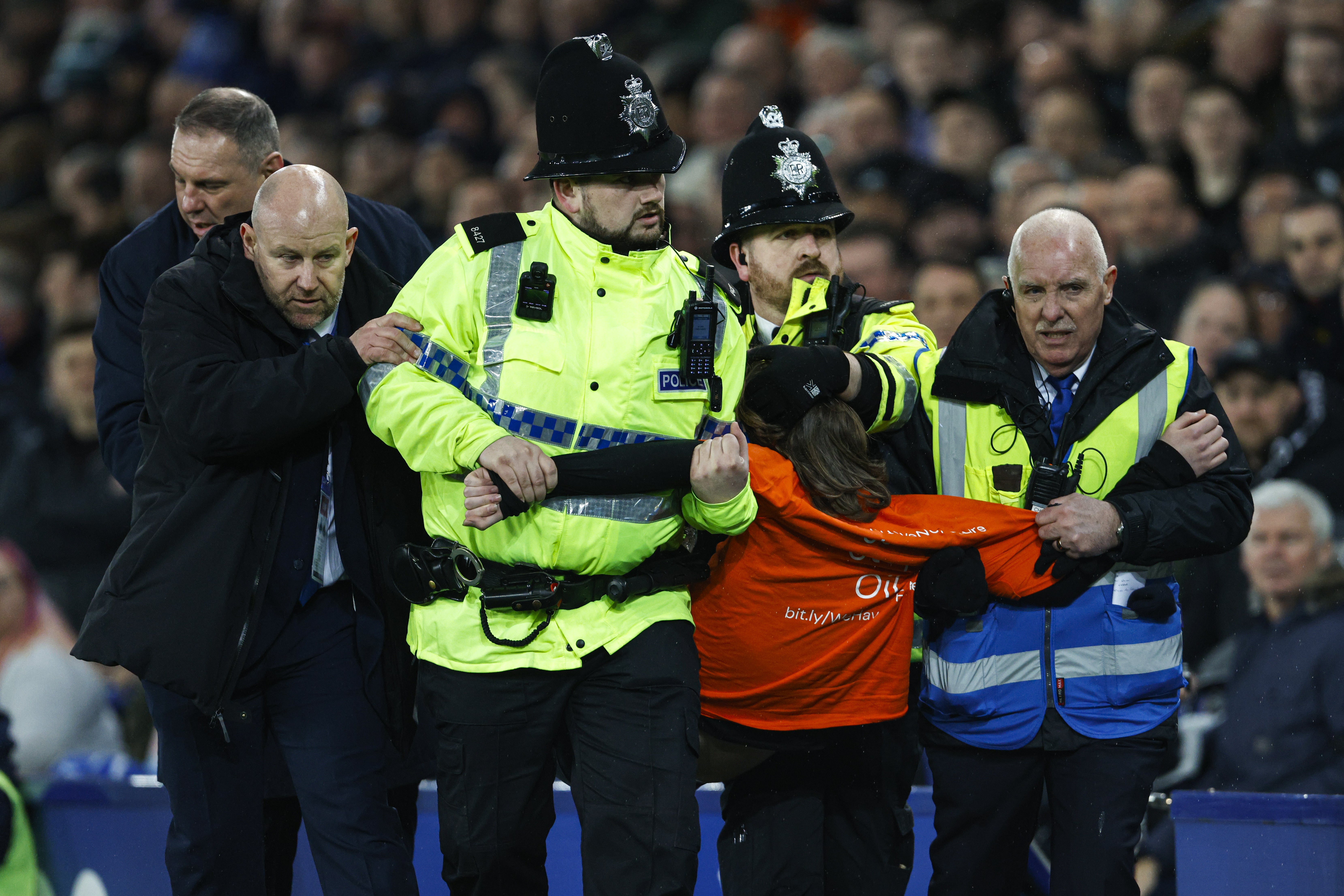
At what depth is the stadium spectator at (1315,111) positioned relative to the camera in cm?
634

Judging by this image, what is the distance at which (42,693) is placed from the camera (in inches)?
263

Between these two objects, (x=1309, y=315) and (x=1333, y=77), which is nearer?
(x=1309, y=315)

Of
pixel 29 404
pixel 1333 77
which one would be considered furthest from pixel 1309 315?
pixel 29 404

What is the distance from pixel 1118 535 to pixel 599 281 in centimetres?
129

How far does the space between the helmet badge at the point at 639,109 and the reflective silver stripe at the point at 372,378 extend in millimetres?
727

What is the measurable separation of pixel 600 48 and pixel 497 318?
65cm

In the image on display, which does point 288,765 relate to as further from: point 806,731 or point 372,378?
point 806,731

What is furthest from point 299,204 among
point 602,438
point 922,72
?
point 922,72

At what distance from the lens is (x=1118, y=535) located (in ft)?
11.6

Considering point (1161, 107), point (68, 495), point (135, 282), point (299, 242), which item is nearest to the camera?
point (299, 242)

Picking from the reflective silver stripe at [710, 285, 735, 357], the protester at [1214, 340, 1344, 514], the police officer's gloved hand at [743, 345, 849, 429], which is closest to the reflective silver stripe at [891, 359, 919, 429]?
the police officer's gloved hand at [743, 345, 849, 429]

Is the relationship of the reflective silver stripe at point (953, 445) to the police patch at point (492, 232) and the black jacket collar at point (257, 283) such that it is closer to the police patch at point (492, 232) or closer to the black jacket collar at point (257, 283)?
the police patch at point (492, 232)

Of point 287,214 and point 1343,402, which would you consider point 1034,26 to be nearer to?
point 1343,402

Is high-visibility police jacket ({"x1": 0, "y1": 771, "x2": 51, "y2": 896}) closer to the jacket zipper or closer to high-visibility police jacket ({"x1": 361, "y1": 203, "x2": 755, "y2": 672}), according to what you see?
high-visibility police jacket ({"x1": 361, "y1": 203, "x2": 755, "y2": 672})
